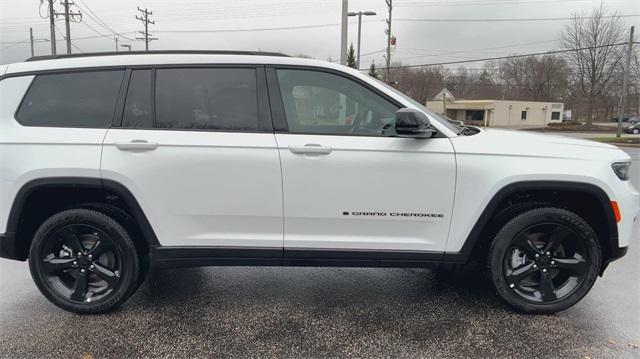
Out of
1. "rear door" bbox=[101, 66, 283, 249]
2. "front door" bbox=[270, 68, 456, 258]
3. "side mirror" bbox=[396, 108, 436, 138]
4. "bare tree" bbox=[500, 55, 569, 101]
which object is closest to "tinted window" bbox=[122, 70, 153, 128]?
"rear door" bbox=[101, 66, 283, 249]

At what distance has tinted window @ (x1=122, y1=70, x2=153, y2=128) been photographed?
3156 millimetres

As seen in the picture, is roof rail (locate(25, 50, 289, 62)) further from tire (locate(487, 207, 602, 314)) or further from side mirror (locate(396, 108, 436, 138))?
tire (locate(487, 207, 602, 314))

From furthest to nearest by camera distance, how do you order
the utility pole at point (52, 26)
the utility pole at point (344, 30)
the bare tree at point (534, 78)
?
the bare tree at point (534, 78)
the utility pole at point (52, 26)
the utility pole at point (344, 30)

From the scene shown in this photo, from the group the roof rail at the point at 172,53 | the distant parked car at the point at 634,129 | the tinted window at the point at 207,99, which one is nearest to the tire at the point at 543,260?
the tinted window at the point at 207,99

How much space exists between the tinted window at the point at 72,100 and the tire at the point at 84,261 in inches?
26.1

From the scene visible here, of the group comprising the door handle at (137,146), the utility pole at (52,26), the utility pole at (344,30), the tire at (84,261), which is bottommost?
the tire at (84,261)

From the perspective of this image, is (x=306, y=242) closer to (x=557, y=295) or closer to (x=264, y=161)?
(x=264, y=161)

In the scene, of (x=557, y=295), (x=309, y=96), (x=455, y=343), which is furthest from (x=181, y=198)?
(x=557, y=295)

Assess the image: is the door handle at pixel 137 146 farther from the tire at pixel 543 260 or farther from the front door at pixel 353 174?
the tire at pixel 543 260

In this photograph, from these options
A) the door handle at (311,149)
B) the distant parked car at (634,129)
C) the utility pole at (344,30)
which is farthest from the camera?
the distant parked car at (634,129)

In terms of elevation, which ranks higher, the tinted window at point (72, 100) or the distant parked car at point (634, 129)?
the tinted window at point (72, 100)

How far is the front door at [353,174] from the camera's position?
3.05 metres

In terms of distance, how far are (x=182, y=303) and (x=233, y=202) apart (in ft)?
3.48

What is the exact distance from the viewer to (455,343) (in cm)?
293
